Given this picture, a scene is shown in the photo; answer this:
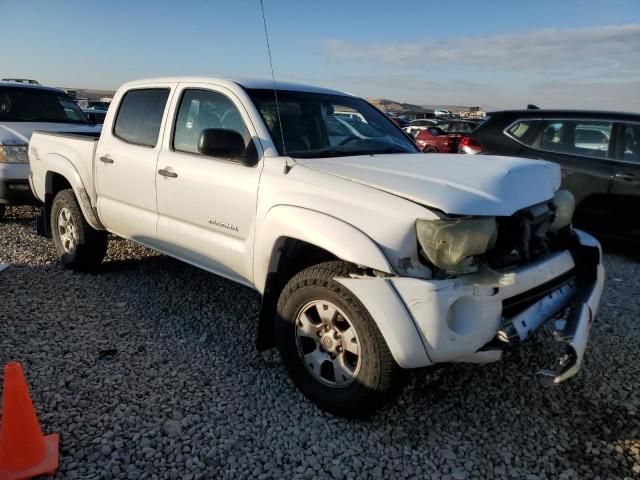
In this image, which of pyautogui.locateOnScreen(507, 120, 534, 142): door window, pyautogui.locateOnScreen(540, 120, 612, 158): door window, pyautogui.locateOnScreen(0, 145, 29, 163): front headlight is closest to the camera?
pyautogui.locateOnScreen(540, 120, 612, 158): door window

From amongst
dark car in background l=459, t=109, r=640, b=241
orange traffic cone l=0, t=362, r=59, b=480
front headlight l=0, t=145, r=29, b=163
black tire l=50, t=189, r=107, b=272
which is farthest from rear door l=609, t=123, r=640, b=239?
front headlight l=0, t=145, r=29, b=163

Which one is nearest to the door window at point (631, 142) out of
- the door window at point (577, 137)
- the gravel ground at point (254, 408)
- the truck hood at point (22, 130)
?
the door window at point (577, 137)

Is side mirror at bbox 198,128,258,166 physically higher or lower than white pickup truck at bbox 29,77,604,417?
higher

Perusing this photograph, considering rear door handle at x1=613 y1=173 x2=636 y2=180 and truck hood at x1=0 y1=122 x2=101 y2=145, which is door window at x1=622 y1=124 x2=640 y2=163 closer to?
rear door handle at x1=613 y1=173 x2=636 y2=180

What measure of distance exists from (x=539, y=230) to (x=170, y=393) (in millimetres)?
2370

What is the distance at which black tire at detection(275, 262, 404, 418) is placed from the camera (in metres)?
2.63

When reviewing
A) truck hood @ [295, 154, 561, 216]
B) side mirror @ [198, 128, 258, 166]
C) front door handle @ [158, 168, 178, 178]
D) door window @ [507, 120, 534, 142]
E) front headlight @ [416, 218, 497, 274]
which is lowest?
front headlight @ [416, 218, 497, 274]

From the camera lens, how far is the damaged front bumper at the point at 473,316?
2436 millimetres

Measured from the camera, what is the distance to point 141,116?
4359 millimetres

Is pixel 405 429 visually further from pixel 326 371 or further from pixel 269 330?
pixel 269 330

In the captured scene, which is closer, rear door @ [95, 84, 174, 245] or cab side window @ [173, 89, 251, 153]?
cab side window @ [173, 89, 251, 153]

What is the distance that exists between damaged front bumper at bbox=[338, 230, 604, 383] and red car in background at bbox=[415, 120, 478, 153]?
41.8 feet

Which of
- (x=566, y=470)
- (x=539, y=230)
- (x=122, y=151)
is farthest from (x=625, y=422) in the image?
(x=122, y=151)

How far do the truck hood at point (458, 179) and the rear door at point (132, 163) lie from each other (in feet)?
5.01
